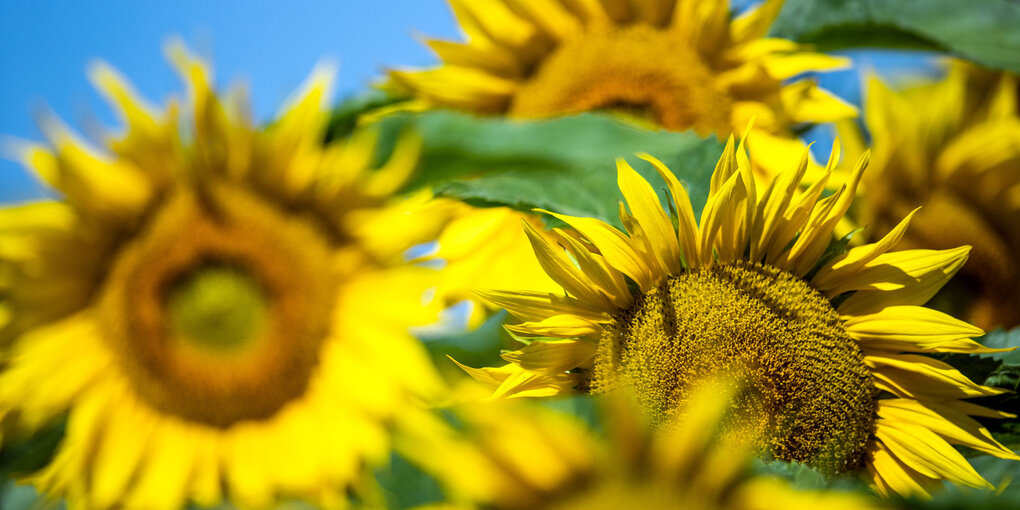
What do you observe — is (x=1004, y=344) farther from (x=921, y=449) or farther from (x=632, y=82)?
(x=632, y=82)

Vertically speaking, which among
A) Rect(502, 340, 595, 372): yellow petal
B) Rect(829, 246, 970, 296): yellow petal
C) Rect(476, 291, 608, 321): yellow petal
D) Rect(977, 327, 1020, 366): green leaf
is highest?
Rect(829, 246, 970, 296): yellow petal

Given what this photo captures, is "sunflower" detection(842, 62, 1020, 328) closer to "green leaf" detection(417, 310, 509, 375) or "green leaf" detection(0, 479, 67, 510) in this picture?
"green leaf" detection(417, 310, 509, 375)

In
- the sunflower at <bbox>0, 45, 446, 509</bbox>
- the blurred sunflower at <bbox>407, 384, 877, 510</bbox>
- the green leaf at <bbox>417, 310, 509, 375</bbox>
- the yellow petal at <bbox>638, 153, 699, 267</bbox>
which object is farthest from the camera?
the sunflower at <bbox>0, 45, 446, 509</bbox>

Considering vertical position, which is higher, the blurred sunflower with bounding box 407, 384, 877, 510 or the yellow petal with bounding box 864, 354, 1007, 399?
the blurred sunflower with bounding box 407, 384, 877, 510

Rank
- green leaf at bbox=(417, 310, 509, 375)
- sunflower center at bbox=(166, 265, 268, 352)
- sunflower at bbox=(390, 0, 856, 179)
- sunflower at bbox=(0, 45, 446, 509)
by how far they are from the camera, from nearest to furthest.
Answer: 1. green leaf at bbox=(417, 310, 509, 375)
2. sunflower at bbox=(390, 0, 856, 179)
3. sunflower at bbox=(0, 45, 446, 509)
4. sunflower center at bbox=(166, 265, 268, 352)

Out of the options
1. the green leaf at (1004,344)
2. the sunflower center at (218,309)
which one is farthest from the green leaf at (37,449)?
the green leaf at (1004,344)

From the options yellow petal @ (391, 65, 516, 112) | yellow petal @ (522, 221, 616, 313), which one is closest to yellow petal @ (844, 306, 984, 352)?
yellow petal @ (522, 221, 616, 313)
